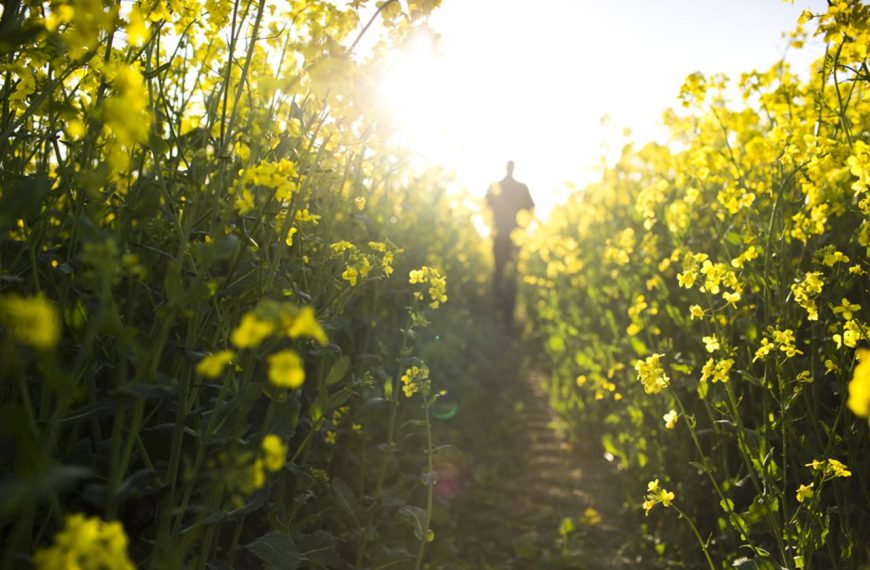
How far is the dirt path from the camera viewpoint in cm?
314

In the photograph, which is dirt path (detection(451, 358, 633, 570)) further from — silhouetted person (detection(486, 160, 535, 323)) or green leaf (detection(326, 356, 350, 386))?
silhouetted person (detection(486, 160, 535, 323))

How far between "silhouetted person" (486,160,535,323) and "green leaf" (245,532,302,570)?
25.1 feet

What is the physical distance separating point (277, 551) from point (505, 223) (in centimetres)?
786

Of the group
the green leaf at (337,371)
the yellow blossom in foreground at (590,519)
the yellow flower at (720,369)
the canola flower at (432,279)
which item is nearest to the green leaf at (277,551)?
the green leaf at (337,371)

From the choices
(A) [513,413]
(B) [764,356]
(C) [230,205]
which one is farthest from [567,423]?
(C) [230,205]

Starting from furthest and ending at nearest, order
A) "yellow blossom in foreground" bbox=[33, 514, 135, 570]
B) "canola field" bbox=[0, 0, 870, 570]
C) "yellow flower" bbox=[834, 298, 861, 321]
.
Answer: "yellow flower" bbox=[834, 298, 861, 321]
"canola field" bbox=[0, 0, 870, 570]
"yellow blossom in foreground" bbox=[33, 514, 135, 570]

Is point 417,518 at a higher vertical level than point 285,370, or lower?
lower

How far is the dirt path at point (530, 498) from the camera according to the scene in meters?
3.14

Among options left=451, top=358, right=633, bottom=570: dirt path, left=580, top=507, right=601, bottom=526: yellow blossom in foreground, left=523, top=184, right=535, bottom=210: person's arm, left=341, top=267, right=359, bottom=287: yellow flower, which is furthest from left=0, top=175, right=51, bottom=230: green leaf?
left=523, top=184, right=535, bottom=210: person's arm

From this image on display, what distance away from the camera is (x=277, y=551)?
166 cm

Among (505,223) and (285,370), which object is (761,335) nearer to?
(285,370)

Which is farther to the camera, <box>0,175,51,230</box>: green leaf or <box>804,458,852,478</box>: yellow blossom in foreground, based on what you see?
<box>804,458,852,478</box>: yellow blossom in foreground

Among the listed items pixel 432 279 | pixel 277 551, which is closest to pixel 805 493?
pixel 432 279

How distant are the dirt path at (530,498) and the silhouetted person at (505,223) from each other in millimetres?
3814
